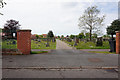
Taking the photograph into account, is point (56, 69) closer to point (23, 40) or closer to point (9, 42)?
point (23, 40)

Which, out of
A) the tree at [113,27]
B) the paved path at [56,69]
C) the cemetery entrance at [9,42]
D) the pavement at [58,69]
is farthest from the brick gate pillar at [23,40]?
the tree at [113,27]

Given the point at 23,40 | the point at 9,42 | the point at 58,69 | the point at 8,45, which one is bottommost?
the point at 58,69

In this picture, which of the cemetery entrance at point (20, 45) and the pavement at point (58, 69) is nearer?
the pavement at point (58, 69)

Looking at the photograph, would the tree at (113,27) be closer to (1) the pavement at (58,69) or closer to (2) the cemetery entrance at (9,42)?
(1) the pavement at (58,69)

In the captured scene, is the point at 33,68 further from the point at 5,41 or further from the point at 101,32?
the point at 101,32

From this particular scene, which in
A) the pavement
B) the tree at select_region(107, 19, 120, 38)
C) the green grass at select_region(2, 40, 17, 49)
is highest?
the tree at select_region(107, 19, 120, 38)

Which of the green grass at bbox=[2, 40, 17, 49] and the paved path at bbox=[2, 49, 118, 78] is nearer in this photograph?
the paved path at bbox=[2, 49, 118, 78]

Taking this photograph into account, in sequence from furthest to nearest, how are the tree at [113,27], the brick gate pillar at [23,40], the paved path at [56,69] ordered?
1. the tree at [113,27]
2. the brick gate pillar at [23,40]
3. the paved path at [56,69]

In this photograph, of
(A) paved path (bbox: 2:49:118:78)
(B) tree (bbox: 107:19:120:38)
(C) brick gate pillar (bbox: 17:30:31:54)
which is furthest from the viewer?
(B) tree (bbox: 107:19:120:38)

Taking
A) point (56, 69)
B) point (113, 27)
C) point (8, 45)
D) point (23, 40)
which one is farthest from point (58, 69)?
point (113, 27)

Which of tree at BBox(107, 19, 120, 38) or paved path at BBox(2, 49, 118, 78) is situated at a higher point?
tree at BBox(107, 19, 120, 38)

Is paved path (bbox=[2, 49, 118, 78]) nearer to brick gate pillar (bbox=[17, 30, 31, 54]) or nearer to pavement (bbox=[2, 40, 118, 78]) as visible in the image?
pavement (bbox=[2, 40, 118, 78])

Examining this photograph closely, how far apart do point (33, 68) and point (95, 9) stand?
28.3m

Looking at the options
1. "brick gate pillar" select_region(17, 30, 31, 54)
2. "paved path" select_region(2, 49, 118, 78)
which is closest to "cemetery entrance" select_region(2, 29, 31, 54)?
"brick gate pillar" select_region(17, 30, 31, 54)
